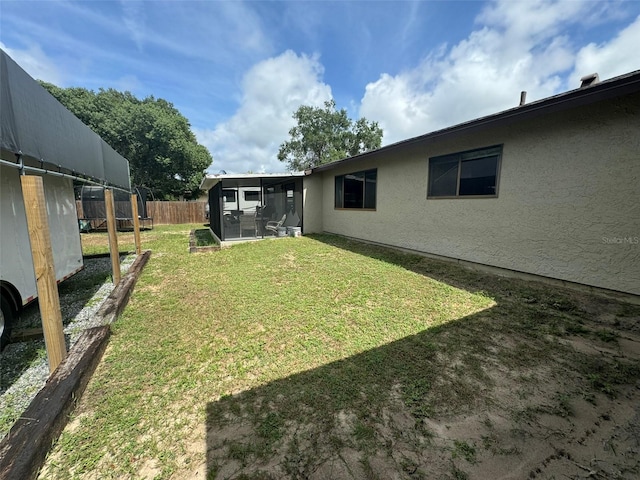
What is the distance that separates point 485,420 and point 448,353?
2.69 ft

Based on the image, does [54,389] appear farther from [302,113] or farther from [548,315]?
[302,113]

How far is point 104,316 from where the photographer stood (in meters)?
3.27

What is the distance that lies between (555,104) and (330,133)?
1126 inches

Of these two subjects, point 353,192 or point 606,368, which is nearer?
point 606,368

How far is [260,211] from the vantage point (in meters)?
9.43

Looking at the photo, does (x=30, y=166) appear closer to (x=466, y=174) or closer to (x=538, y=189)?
(x=466, y=174)

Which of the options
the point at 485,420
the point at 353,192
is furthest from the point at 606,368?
the point at 353,192

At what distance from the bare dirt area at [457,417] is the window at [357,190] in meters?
5.83

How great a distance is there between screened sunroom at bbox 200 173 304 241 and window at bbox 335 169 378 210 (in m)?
1.69

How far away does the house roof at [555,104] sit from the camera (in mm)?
2953

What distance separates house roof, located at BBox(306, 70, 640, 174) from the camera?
295 centimetres

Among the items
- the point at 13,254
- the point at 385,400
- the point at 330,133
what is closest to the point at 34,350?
the point at 13,254

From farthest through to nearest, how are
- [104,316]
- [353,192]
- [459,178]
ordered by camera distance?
1. [353,192]
2. [459,178]
3. [104,316]

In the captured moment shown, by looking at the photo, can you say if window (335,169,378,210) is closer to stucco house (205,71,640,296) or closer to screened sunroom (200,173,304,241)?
stucco house (205,71,640,296)
